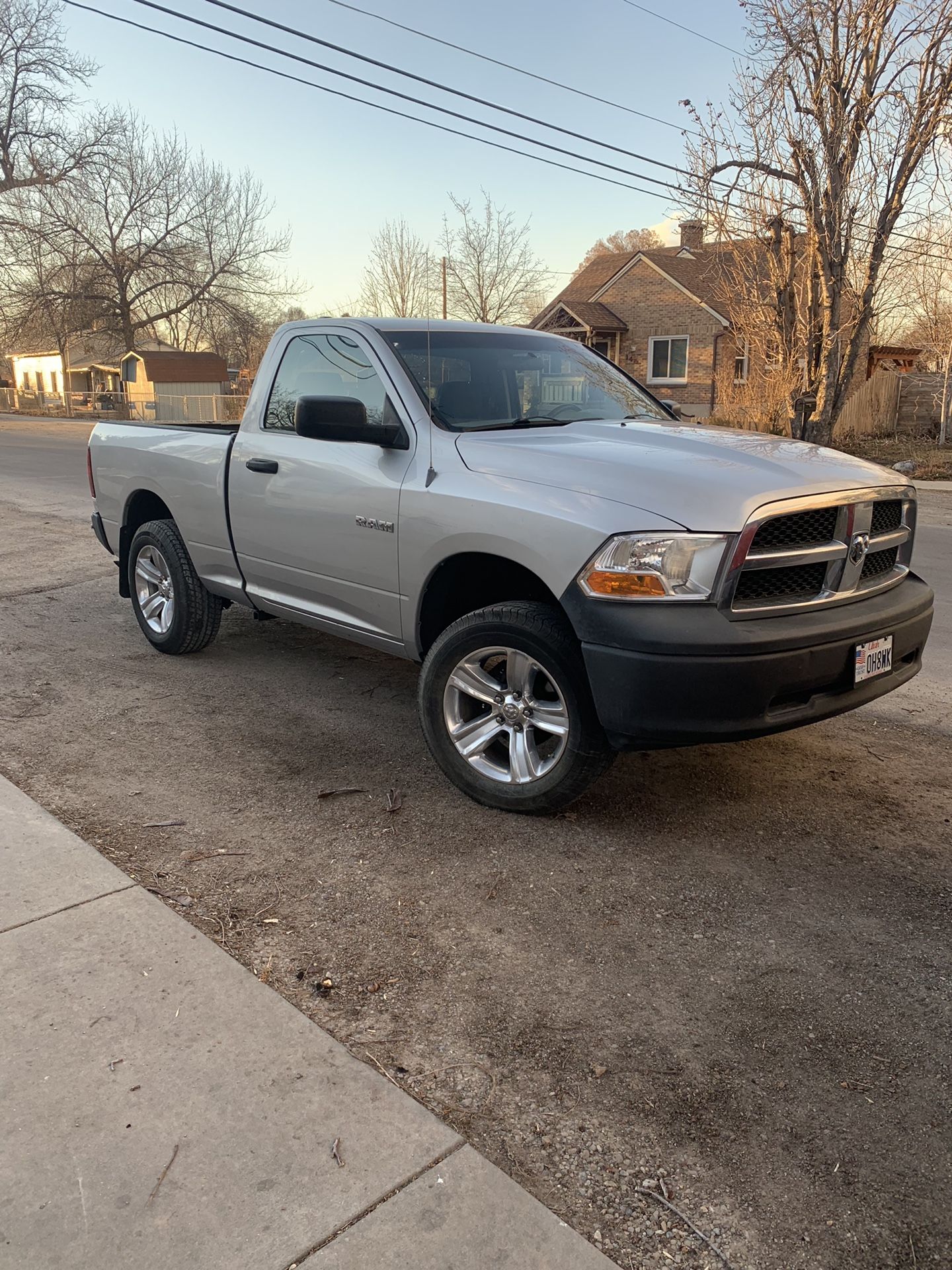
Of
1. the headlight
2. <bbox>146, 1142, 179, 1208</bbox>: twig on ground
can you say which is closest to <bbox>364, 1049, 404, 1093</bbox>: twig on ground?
<bbox>146, 1142, 179, 1208</bbox>: twig on ground

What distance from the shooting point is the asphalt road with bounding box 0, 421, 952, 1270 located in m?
2.12

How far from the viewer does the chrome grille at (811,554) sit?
10.7 feet

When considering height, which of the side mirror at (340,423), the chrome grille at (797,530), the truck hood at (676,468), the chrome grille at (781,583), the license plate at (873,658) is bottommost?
the license plate at (873,658)

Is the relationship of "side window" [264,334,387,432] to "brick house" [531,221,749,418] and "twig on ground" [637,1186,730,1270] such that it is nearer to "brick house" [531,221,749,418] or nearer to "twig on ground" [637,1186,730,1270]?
"twig on ground" [637,1186,730,1270]

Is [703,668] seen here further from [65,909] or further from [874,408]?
[874,408]

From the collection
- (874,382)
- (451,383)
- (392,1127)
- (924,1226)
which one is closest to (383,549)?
(451,383)

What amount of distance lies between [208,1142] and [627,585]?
2.04 m

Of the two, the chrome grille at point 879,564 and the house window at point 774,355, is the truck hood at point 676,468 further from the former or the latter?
the house window at point 774,355

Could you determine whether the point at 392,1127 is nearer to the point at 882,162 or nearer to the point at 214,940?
the point at 214,940

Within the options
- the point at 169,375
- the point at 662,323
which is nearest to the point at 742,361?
the point at 662,323

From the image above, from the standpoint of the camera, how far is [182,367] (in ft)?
189

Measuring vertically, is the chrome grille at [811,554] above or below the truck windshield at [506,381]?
below

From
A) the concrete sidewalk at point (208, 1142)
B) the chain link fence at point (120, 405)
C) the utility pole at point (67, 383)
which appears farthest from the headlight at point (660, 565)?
the utility pole at point (67, 383)

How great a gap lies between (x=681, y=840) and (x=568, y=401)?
2223 mm
